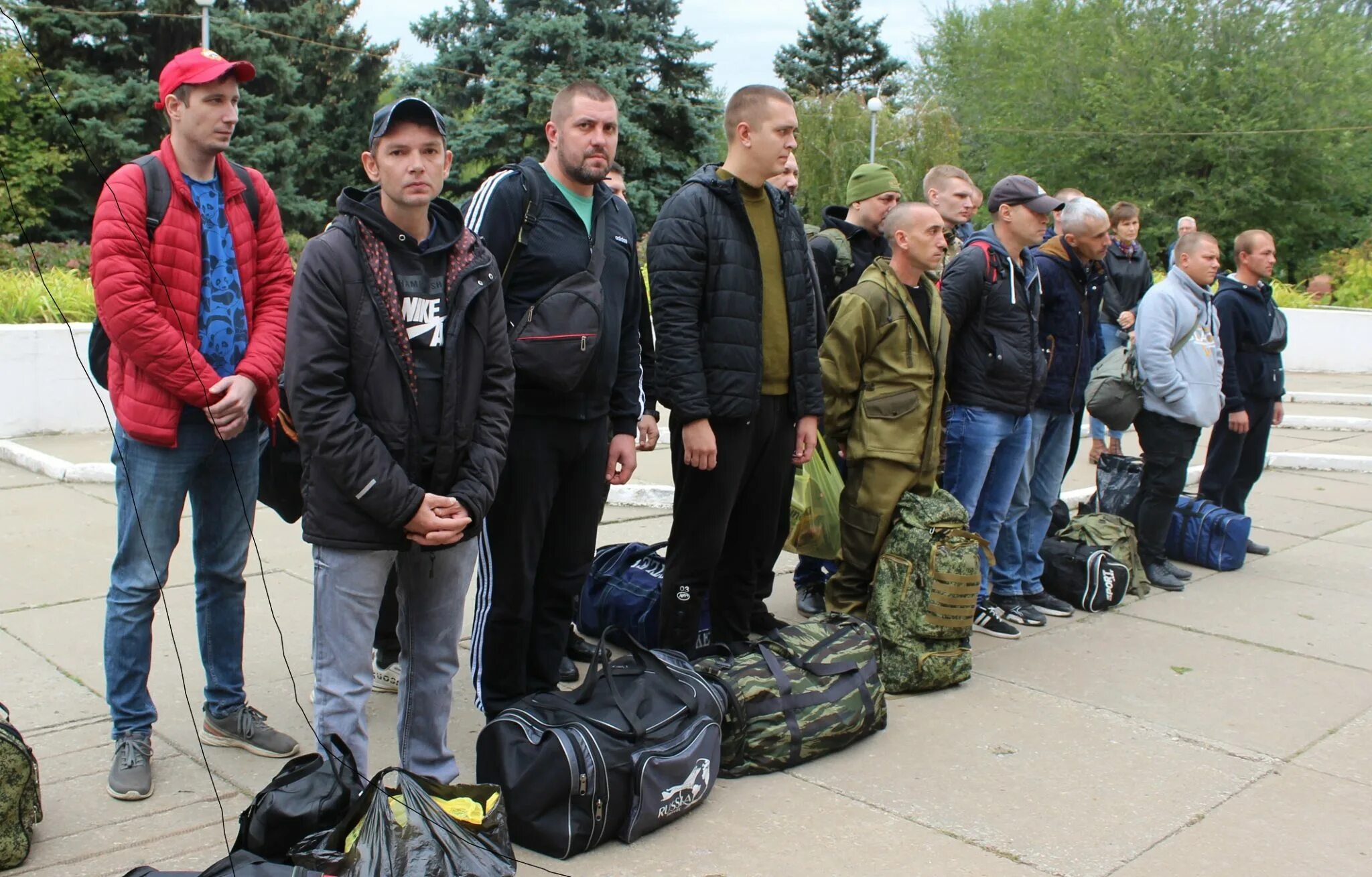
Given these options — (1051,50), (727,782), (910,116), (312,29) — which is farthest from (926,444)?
(1051,50)

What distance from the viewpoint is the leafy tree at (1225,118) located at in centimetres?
3158

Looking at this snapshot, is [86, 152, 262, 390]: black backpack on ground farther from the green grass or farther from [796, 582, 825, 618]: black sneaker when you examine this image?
the green grass

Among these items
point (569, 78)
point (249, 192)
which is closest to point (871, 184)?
point (249, 192)

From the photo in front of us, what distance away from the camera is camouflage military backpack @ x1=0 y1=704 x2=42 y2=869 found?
10.5 feet

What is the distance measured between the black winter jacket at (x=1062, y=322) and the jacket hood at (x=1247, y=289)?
5.50ft

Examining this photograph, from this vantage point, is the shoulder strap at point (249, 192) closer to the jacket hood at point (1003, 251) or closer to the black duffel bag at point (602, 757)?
the black duffel bag at point (602, 757)

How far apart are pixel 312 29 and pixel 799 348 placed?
26062mm

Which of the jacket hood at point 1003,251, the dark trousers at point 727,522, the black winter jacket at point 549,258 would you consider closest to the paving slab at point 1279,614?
the jacket hood at point 1003,251

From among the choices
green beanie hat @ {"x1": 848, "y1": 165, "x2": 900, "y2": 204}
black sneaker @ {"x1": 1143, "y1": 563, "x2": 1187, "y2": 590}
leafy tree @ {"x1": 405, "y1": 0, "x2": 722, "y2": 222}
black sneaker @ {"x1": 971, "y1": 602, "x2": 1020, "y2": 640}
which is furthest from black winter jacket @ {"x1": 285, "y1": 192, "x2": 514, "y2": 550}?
leafy tree @ {"x1": 405, "y1": 0, "x2": 722, "y2": 222}

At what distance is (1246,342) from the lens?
7.31m

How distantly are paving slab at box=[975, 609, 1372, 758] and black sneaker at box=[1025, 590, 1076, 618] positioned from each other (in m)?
0.17

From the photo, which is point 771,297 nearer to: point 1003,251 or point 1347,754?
point 1003,251

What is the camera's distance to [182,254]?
11.9 feet

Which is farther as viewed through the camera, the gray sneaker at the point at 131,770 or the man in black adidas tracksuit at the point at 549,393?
the man in black adidas tracksuit at the point at 549,393
